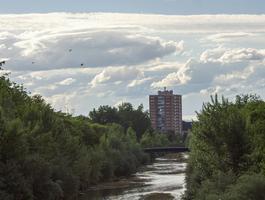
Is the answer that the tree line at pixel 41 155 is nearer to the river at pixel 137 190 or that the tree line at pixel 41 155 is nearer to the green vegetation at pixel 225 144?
the river at pixel 137 190

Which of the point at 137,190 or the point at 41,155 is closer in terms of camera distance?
the point at 41,155

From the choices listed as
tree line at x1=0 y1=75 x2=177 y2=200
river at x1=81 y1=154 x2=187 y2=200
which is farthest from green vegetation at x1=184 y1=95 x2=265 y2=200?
river at x1=81 y1=154 x2=187 y2=200

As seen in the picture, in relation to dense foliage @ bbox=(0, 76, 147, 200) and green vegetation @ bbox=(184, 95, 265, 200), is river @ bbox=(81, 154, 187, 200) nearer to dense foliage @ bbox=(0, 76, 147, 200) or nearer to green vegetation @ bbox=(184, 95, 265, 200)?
dense foliage @ bbox=(0, 76, 147, 200)

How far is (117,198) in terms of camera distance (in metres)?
73.0

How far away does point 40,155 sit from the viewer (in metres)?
55.4

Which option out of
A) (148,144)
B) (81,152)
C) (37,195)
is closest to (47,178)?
(37,195)

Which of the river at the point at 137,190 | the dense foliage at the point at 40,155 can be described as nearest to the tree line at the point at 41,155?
the dense foliage at the point at 40,155

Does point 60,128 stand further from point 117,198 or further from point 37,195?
point 37,195

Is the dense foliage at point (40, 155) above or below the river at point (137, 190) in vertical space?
above

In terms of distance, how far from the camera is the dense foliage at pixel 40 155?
1937 inches

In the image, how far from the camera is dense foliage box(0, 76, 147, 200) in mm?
49188

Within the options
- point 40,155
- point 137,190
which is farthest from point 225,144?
point 137,190

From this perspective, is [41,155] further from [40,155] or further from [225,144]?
[225,144]

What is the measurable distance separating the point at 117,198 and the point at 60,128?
10.5 meters
